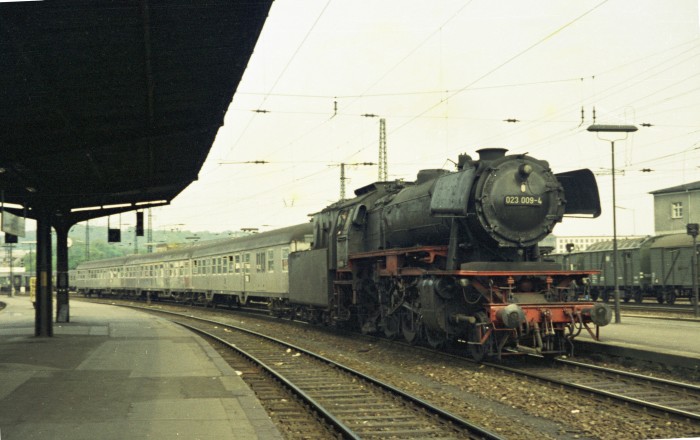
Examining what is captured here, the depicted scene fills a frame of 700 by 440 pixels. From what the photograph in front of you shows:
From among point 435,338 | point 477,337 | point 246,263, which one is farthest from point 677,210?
point 477,337

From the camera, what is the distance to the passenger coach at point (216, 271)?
27594 millimetres

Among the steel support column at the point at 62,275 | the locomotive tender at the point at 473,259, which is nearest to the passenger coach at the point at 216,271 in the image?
the steel support column at the point at 62,275

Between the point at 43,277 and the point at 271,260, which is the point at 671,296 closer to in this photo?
the point at 271,260

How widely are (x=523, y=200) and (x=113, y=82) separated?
739 cm

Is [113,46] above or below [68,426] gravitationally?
above

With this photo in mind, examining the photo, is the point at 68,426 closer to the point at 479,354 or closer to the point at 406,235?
the point at 479,354

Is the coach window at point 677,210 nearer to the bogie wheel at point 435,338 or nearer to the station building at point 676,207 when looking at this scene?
the station building at point 676,207

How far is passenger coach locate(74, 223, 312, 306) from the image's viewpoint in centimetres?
2759

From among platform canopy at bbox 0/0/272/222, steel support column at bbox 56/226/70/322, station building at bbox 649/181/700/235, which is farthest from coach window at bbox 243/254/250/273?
station building at bbox 649/181/700/235

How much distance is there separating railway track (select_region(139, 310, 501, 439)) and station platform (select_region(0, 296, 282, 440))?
81 cm

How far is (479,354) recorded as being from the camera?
1310 cm

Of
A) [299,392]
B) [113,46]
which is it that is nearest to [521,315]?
[299,392]

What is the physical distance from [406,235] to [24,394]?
8457 mm

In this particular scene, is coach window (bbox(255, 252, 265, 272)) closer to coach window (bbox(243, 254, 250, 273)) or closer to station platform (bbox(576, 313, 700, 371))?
coach window (bbox(243, 254, 250, 273))
